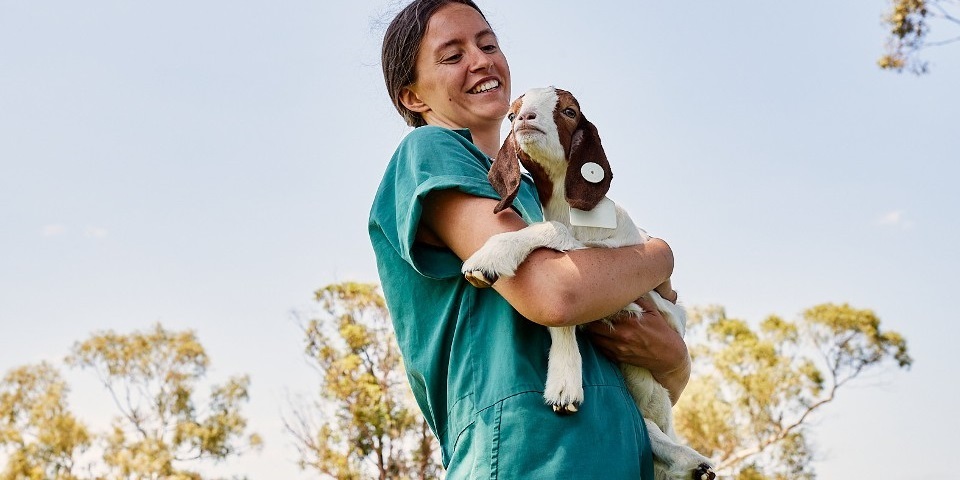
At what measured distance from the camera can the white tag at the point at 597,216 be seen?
2352 mm

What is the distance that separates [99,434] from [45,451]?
1.51 metres

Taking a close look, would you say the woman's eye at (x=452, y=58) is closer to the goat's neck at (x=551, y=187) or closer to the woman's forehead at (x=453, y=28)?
the woman's forehead at (x=453, y=28)

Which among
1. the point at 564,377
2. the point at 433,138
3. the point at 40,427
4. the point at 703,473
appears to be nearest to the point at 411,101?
the point at 433,138

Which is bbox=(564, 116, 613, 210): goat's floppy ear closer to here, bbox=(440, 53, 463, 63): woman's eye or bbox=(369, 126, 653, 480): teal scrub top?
bbox=(369, 126, 653, 480): teal scrub top

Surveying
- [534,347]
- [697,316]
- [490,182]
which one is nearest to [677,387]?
[534,347]

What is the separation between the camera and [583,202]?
2.32 metres

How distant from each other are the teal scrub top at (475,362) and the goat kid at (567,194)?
68 millimetres

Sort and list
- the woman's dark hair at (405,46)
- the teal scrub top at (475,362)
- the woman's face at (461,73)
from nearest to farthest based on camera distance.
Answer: the teal scrub top at (475,362), the woman's face at (461,73), the woman's dark hair at (405,46)

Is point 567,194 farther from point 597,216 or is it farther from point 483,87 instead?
point 483,87

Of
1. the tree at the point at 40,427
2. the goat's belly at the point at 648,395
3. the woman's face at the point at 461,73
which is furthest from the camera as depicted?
the tree at the point at 40,427

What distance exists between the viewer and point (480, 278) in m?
2.11

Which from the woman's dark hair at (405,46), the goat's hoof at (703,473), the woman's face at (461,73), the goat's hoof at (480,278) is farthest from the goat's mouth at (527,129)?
the goat's hoof at (703,473)

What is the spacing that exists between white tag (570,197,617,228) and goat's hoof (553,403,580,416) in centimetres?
50

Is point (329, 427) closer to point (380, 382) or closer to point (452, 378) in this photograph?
point (380, 382)
